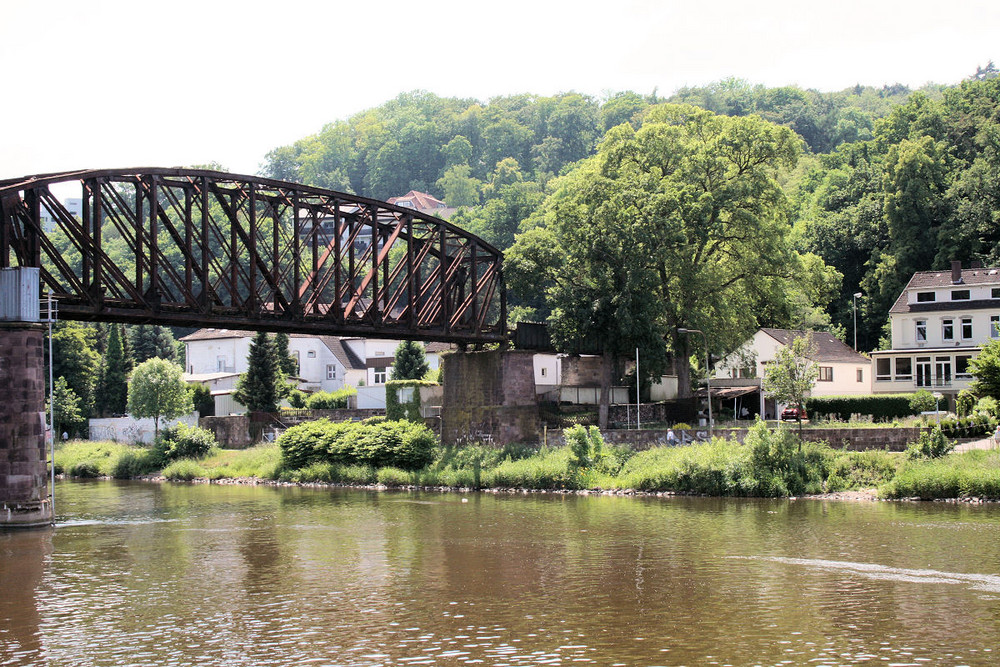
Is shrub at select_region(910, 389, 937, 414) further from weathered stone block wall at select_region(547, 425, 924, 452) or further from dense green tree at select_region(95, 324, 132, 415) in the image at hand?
dense green tree at select_region(95, 324, 132, 415)

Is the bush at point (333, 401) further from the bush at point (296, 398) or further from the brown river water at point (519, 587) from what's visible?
Answer: the brown river water at point (519, 587)

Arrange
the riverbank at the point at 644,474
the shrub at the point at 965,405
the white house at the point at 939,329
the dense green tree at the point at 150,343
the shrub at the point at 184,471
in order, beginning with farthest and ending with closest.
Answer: the dense green tree at the point at 150,343 → the white house at the point at 939,329 → the shrub at the point at 184,471 → the shrub at the point at 965,405 → the riverbank at the point at 644,474

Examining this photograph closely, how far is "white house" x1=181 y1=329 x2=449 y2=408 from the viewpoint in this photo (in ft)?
333

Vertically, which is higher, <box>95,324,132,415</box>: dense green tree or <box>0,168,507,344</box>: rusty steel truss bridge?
<box>0,168,507,344</box>: rusty steel truss bridge

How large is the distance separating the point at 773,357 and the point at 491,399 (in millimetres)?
21748

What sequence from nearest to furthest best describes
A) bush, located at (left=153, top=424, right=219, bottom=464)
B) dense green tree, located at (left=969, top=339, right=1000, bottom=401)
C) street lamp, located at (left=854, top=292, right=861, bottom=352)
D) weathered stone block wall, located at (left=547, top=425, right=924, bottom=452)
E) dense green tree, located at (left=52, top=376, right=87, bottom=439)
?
weathered stone block wall, located at (left=547, top=425, right=924, bottom=452) → dense green tree, located at (left=969, top=339, right=1000, bottom=401) → bush, located at (left=153, top=424, right=219, bottom=464) → dense green tree, located at (left=52, top=376, right=87, bottom=439) → street lamp, located at (left=854, top=292, right=861, bottom=352)

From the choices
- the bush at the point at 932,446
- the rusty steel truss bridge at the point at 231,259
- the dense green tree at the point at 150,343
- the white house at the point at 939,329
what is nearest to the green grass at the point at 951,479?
the bush at the point at 932,446

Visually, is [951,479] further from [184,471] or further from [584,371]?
[184,471]

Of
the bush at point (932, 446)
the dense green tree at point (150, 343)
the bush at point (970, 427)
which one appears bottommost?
the bush at point (932, 446)

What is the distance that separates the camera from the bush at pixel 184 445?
78750 millimetres

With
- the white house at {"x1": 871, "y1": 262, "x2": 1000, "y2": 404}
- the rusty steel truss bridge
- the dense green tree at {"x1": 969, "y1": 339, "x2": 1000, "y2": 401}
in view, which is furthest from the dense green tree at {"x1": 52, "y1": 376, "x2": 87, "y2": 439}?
the dense green tree at {"x1": 969, "y1": 339, "x2": 1000, "y2": 401}

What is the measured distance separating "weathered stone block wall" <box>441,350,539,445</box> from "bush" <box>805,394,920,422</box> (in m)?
17.2

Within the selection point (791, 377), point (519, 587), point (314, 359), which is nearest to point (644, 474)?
point (791, 377)

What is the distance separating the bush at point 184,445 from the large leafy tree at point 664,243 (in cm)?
2553
